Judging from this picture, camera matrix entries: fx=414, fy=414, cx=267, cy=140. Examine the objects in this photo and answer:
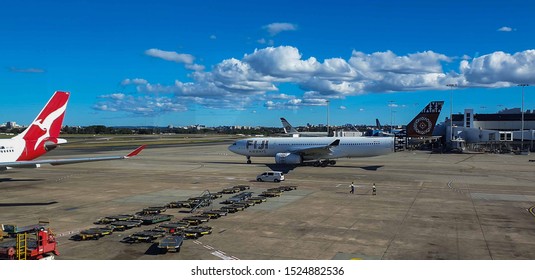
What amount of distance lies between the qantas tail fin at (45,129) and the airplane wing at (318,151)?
1289 inches

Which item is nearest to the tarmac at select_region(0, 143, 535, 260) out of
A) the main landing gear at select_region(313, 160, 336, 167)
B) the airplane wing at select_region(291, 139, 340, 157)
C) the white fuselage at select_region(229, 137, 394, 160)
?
the airplane wing at select_region(291, 139, 340, 157)

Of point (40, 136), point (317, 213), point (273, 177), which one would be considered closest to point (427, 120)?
point (273, 177)

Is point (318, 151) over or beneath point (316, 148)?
beneath

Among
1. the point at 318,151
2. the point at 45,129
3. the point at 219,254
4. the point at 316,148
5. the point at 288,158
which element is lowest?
the point at 219,254

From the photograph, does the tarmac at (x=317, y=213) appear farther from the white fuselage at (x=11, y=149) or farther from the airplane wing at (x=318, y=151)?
the airplane wing at (x=318, y=151)

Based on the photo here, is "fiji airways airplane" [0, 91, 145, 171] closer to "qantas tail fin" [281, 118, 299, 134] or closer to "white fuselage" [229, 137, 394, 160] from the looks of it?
"white fuselage" [229, 137, 394, 160]

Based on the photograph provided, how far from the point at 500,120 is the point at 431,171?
115027 millimetres

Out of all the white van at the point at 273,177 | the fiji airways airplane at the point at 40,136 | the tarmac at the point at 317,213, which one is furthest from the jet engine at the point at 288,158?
the fiji airways airplane at the point at 40,136

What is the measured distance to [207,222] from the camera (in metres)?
26.4

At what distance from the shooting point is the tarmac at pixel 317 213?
2006 cm

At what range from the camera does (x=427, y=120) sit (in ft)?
270

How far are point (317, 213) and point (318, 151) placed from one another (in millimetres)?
32793

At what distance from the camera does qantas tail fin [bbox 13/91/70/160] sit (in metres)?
42.6

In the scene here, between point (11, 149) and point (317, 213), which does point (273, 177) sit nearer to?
Answer: point (317, 213)
